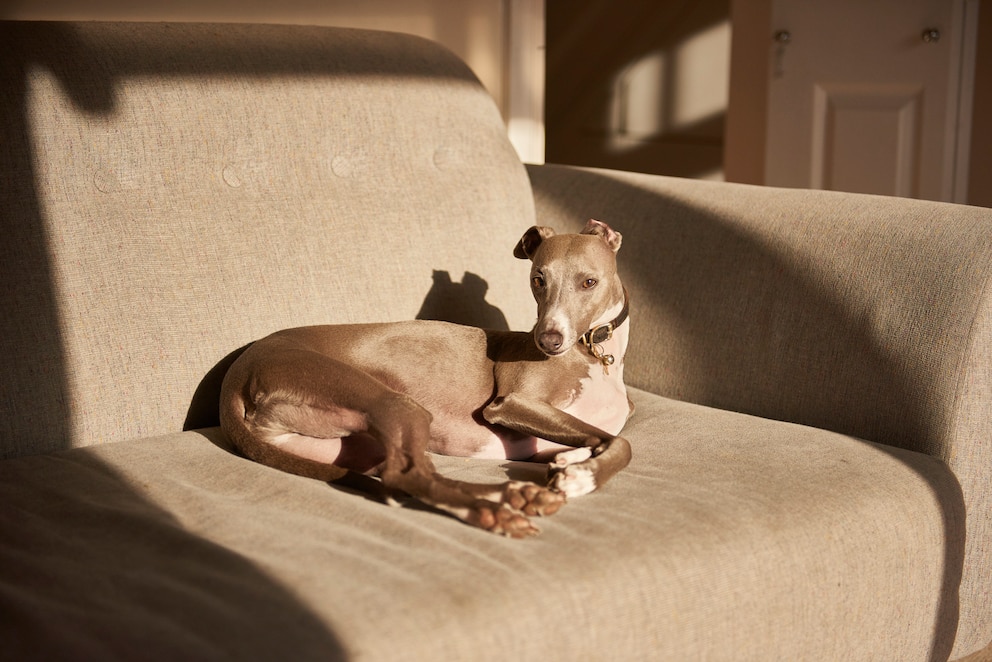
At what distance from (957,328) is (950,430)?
19cm

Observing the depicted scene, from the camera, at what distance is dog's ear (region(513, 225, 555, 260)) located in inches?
81.2

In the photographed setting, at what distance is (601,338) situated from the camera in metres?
2.05

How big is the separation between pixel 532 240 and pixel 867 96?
3.23 meters

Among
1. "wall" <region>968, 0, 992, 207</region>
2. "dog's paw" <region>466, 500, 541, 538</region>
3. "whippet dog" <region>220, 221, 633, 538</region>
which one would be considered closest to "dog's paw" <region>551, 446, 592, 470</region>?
"whippet dog" <region>220, 221, 633, 538</region>

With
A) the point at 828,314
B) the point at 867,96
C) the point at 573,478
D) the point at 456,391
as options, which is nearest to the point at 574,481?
the point at 573,478

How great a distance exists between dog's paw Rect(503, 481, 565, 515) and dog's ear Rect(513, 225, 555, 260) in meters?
0.61

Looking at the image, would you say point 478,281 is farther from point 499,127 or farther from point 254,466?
point 254,466

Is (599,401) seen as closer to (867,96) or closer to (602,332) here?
(602,332)

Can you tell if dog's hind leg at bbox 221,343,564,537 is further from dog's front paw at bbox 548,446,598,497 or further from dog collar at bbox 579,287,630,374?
dog collar at bbox 579,287,630,374

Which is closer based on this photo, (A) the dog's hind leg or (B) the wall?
(A) the dog's hind leg

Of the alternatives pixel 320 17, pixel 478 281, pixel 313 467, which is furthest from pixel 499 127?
pixel 313 467

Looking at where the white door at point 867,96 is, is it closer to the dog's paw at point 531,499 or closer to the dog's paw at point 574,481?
the dog's paw at point 574,481

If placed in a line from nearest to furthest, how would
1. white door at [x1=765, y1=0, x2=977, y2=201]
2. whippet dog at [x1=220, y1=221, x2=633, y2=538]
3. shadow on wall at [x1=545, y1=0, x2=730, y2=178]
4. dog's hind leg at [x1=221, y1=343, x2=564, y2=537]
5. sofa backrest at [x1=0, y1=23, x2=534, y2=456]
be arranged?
1. dog's hind leg at [x1=221, y1=343, x2=564, y2=537]
2. whippet dog at [x1=220, y1=221, x2=633, y2=538]
3. sofa backrest at [x1=0, y1=23, x2=534, y2=456]
4. white door at [x1=765, y1=0, x2=977, y2=201]
5. shadow on wall at [x1=545, y1=0, x2=730, y2=178]

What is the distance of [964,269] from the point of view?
6.30 feet
